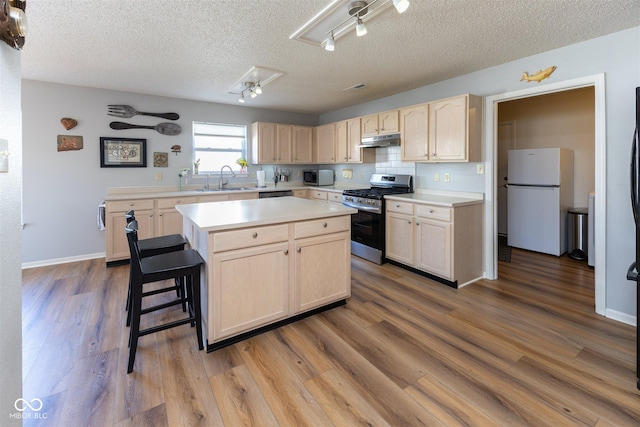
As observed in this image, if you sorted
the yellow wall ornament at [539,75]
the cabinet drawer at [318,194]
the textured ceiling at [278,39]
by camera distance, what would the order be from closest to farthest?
1. the textured ceiling at [278,39]
2. the yellow wall ornament at [539,75]
3. the cabinet drawer at [318,194]

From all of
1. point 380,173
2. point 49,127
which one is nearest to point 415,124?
point 380,173

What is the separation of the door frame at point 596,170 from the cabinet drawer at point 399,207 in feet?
2.75

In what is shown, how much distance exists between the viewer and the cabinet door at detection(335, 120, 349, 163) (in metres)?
5.01

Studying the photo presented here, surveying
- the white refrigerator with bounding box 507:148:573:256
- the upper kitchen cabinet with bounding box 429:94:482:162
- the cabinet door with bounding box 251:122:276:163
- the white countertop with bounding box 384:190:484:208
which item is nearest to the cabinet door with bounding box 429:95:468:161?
the upper kitchen cabinet with bounding box 429:94:482:162

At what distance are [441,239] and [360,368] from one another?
6.08ft

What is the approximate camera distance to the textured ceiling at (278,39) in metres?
2.15

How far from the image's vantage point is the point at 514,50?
287 centimetres

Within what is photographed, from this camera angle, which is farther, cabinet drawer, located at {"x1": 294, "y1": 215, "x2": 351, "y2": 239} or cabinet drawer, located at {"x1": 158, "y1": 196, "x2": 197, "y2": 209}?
cabinet drawer, located at {"x1": 158, "y1": 196, "x2": 197, "y2": 209}

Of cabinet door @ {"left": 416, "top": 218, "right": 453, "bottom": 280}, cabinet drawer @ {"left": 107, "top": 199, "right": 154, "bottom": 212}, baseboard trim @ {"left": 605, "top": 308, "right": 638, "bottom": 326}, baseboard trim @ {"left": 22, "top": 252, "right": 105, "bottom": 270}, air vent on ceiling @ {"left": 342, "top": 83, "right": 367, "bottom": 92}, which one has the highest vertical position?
air vent on ceiling @ {"left": 342, "top": 83, "right": 367, "bottom": 92}

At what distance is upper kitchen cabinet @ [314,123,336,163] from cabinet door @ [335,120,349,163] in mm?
95

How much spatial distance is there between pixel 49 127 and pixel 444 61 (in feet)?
16.1

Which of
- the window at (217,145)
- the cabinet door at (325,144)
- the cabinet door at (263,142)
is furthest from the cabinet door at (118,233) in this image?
the cabinet door at (325,144)

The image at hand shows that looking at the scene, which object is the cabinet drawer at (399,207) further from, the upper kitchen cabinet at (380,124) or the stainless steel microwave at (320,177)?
the stainless steel microwave at (320,177)

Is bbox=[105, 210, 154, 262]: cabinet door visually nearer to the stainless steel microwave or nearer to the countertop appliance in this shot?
the stainless steel microwave
